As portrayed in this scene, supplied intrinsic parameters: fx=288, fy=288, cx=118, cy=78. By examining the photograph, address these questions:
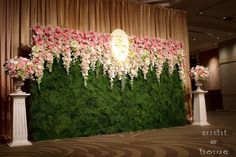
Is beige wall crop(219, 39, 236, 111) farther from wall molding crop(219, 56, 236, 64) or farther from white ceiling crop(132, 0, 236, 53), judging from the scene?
white ceiling crop(132, 0, 236, 53)

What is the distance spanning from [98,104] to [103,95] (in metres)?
0.24

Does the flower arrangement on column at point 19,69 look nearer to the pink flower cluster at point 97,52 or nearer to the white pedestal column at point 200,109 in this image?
the pink flower cluster at point 97,52

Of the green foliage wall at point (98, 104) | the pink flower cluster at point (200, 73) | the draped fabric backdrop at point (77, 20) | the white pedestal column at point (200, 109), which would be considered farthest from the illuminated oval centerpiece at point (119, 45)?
the white pedestal column at point (200, 109)

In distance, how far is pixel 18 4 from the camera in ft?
20.5

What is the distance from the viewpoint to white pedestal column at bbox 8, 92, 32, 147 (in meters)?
5.12

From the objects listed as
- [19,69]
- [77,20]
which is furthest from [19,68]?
[77,20]

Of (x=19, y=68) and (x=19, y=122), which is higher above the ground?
(x=19, y=68)

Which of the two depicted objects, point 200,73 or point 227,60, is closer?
point 200,73

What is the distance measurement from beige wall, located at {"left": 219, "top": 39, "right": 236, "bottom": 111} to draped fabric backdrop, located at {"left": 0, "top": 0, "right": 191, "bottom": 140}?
5.36 meters

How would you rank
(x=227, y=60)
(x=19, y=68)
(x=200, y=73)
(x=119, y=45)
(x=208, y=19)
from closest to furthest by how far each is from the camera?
(x=19, y=68)
(x=119, y=45)
(x=200, y=73)
(x=208, y=19)
(x=227, y=60)

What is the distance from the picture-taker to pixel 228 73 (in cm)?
1341

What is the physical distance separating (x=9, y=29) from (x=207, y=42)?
10.4m

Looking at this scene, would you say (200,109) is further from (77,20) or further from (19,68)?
(19,68)

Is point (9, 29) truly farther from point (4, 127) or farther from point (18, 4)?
point (4, 127)
